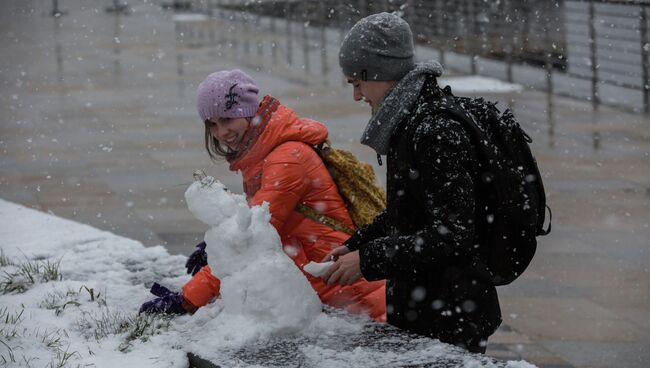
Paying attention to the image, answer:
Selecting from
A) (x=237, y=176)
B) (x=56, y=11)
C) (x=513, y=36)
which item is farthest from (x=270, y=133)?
(x=56, y=11)

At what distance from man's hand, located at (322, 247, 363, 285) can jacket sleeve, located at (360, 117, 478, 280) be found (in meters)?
0.17

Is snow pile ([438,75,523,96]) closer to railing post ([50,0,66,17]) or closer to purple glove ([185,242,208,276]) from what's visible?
purple glove ([185,242,208,276])

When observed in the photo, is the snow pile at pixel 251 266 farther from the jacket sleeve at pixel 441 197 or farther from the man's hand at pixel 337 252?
the jacket sleeve at pixel 441 197

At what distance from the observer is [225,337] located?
3.52m

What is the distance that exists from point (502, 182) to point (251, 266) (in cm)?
94

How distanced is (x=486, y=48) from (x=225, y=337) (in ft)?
53.6

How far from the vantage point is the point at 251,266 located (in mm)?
3500

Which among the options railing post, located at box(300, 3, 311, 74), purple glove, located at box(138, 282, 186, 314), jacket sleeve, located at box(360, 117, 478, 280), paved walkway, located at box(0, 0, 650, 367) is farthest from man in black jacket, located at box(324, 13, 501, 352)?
railing post, located at box(300, 3, 311, 74)

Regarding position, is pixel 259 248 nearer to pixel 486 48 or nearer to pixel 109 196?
pixel 109 196

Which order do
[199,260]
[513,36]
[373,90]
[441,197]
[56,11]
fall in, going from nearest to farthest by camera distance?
[441,197]
[373,90]
[199,260]
[513,36]
[56,11]

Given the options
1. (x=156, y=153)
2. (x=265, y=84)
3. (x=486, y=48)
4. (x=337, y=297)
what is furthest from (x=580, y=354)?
(x=486, y=48)

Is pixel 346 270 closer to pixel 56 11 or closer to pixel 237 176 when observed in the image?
pixel 237 176

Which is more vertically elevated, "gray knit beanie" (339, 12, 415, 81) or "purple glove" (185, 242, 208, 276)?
"gray knit beanie" (339, 12, 415, 81)

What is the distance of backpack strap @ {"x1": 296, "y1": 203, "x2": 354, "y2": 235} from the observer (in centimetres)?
380
